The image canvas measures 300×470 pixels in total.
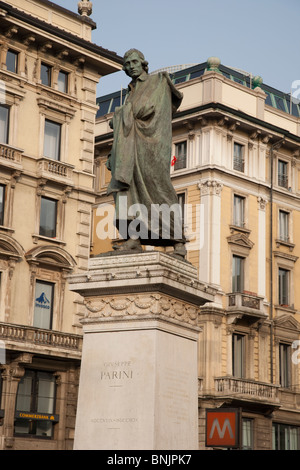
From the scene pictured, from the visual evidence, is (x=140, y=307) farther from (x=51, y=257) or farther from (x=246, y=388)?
(x=246, y=388)

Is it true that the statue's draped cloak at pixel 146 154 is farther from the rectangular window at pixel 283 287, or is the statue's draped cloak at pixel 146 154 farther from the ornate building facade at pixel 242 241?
the rectangular window at pixel 283 287

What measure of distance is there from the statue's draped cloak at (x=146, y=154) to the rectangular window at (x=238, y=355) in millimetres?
33871

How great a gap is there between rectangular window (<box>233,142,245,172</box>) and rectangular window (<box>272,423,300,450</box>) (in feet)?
44.7

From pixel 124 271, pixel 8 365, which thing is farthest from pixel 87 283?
pixel 8 365

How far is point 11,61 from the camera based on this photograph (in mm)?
36688

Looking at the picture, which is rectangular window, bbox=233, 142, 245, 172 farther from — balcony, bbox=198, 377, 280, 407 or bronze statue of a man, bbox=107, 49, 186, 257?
bronze statue of a man, bbox=107, 49, 186, 257

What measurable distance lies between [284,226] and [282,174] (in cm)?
297

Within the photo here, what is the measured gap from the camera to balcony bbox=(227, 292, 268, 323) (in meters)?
45.4

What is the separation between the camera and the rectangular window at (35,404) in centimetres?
3478

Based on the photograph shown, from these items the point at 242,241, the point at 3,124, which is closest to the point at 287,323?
the point at 242,241

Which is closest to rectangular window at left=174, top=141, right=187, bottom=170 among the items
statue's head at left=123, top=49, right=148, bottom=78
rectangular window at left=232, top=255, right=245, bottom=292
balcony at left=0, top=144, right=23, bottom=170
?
rectangular window at left=232, top=255, right=245, bottom=292

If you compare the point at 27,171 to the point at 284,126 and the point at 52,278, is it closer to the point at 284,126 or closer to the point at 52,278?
the point at 52,278

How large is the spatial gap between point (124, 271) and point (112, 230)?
1479 inches

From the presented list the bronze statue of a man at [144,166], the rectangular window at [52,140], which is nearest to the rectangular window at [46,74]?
the rectangular window at [52,140]
